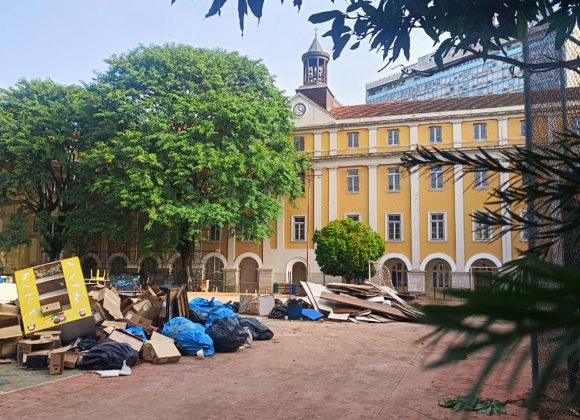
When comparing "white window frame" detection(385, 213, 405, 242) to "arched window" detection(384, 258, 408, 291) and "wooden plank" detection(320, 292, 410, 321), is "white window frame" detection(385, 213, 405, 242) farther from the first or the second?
"wooden plank" detection(320, 292, 410, 321)

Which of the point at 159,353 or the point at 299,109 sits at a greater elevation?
the point at 299,109

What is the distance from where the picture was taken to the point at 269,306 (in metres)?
19.2

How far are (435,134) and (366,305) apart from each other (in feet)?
64.4

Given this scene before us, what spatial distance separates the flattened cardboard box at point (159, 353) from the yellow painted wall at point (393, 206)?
2723 cm

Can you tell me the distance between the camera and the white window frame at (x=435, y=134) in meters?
34.8

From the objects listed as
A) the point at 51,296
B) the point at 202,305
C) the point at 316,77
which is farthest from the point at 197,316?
the point at 316,77

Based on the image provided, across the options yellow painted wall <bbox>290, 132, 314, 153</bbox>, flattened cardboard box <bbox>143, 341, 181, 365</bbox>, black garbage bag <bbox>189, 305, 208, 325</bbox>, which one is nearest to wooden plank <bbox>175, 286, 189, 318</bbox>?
black garbage bag <bbox>189, 305, 208, 325</bbox>

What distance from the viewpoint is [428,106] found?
120ft

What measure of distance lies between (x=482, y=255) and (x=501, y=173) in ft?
111

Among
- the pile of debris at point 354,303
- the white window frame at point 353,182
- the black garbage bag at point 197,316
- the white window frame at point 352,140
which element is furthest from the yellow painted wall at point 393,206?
the black garbage bag at point 197,316

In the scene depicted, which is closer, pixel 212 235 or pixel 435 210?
pixel 435 210

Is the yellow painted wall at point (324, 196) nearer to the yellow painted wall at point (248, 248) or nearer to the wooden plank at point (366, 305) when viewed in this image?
the yellow painted wall at point (248, 248)

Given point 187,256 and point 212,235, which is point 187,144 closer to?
point 187,256

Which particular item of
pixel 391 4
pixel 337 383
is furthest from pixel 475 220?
pixel 337 383
